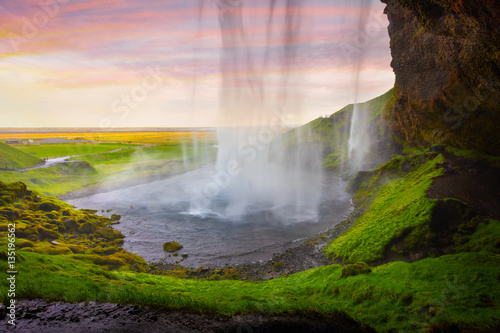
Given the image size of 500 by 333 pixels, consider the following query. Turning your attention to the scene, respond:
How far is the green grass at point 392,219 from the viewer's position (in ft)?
72.1

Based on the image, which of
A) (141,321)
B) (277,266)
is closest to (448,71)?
(277,266)

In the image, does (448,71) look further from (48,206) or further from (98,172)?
(98,172)

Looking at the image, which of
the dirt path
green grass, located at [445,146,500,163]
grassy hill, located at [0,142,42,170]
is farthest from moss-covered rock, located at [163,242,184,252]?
grassy hill, located at [0,142,42,170]

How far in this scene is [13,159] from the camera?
6288cm

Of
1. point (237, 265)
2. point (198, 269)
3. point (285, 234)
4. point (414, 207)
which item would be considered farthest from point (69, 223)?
point (414, 207)

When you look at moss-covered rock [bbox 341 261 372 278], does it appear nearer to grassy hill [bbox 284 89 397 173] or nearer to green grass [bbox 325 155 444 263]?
green grass [bbox 325 155 444 263]

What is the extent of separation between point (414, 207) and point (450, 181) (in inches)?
253

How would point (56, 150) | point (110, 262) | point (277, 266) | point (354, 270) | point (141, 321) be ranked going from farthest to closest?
point (56, 150)
point (277, 266)
point (110, 262)
point (354, 270)
point (141, 321)

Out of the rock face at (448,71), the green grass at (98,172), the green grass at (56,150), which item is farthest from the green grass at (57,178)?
the rock face at (448,71)

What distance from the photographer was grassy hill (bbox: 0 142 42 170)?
197 feet

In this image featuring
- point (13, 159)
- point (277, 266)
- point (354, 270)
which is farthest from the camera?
point (13, 159)

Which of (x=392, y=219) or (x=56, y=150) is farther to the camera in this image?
(x=56, y=150)

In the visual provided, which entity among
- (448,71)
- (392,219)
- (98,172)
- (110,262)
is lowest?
(110,262)

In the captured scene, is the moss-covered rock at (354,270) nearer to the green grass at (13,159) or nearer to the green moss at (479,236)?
the green moss at (479,236)
